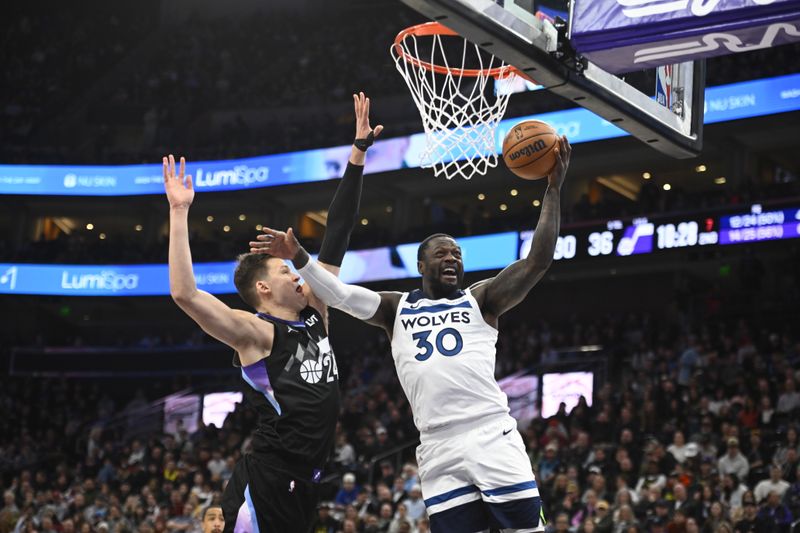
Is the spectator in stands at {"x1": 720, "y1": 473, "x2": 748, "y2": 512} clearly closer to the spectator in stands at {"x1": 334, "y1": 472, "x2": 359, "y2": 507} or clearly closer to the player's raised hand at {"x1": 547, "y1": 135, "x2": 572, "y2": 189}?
the spectator in stands at {"x1": 334, "y1": 472, "x2": 359, "y2": 507}

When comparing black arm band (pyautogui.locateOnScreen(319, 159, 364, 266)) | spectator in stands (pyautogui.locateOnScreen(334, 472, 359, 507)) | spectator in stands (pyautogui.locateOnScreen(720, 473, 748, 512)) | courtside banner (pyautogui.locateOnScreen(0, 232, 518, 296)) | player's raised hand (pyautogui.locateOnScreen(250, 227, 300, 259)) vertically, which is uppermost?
courtside banner (pyautogui.locateOnScreen(0, 232, 518, 296))

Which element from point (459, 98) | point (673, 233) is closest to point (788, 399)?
point (673, 233)

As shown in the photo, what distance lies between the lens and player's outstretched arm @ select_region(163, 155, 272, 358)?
420 cm

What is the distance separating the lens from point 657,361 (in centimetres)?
1750

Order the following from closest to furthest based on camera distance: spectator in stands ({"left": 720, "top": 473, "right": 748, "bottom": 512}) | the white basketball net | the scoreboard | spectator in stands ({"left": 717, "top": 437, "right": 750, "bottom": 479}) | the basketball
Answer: the basketball
the white basketball net
spectator in stands ({"left": 720, "top": 473, "right": 748, "bottom": 512})
spectator in stands ({"left": 717, "top": 437, "right": 750, "bottom": 479})
the scoreboard

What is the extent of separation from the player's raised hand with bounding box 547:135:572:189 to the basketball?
3cm

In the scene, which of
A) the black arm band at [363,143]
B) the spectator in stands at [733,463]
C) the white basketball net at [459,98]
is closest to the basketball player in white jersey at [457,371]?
the black arm band at [363,143]

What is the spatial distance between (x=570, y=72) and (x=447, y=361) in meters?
1.76

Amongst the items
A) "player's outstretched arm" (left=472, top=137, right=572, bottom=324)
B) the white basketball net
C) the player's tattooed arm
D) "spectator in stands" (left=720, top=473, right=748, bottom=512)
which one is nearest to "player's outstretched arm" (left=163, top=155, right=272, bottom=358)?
the player's tattooed arm

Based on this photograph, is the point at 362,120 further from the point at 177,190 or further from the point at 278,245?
the point at 177,190

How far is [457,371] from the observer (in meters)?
4.56

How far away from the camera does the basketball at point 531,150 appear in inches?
199

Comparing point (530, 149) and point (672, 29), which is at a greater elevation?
point (672, 29)

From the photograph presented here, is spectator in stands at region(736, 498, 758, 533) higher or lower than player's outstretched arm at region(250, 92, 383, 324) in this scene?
lower
